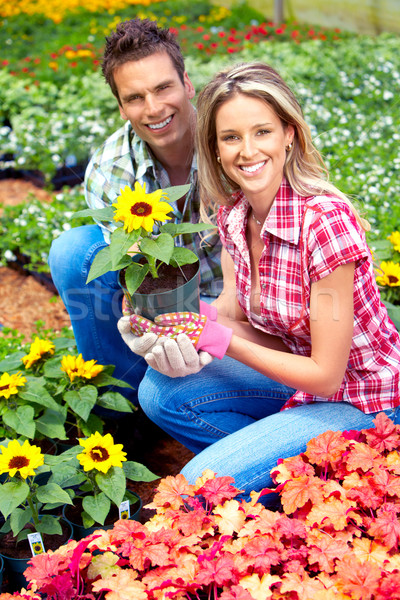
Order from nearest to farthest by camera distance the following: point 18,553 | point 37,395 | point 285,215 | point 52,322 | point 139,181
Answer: point 285,215 → point 18,553 → point 37,395 → point 139,181 → point 52,322

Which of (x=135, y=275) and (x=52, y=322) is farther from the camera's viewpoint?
(x=52, y=322)

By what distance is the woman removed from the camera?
5.29 ft

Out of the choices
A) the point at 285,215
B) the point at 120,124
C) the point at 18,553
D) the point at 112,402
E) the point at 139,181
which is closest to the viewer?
the point at 285,215

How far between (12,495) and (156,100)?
4.62 feet

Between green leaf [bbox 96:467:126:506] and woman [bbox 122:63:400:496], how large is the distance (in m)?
0.21

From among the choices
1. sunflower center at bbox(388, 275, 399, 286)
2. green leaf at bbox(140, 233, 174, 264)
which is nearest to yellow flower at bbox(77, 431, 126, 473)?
green leaf at bbox(140, 233, 174, 264)

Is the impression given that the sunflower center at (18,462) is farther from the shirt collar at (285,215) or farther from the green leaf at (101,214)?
the shirt collar at (285,215)

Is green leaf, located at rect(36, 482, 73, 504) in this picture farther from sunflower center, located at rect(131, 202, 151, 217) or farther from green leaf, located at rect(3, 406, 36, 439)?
sunflower center, located at rect(131, 202, 151, 217)

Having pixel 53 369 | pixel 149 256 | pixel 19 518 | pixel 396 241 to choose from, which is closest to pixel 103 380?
pixel 53 369

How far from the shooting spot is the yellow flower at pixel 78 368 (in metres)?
2.00

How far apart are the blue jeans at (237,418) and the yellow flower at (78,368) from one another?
179 mm

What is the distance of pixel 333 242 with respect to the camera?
1560 mm

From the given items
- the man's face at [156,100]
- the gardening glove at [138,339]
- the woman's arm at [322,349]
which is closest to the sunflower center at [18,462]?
the gardening glove at [138,339]

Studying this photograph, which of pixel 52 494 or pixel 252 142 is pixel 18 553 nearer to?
pixel 52 494
